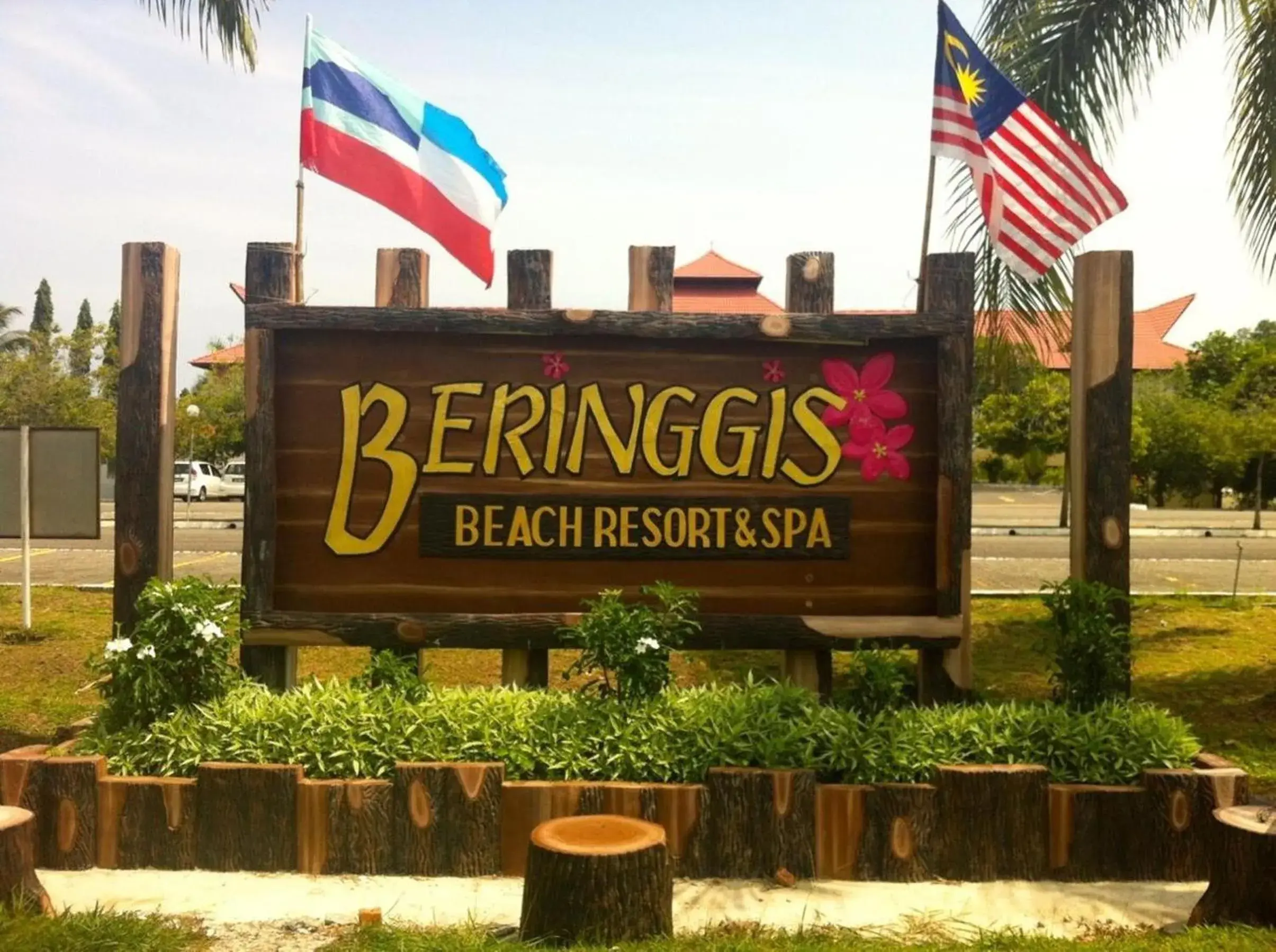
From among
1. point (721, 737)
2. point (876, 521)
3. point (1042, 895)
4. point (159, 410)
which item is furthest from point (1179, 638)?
point (159, 410)

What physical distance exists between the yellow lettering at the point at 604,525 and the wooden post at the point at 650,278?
106 centimetres

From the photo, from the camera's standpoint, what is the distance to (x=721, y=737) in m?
4.52

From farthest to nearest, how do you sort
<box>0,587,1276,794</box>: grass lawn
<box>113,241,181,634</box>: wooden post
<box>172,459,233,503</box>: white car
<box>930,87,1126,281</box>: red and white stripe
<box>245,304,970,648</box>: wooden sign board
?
<box>172,459,233,503</box>: white car
<box>0,587,1276,794</box>: grass lawn
<box>930,87,1126,281</box>: red and white stripe
<box>245,304,970,648</box>: wooden sign board
<box>113,241,181,634</box>: wooden post

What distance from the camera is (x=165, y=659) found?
4.75 meters

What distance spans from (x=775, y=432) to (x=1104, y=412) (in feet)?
5.42

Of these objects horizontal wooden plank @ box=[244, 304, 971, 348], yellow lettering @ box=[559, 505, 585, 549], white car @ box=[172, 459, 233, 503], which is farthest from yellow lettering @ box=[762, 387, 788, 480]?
white car @ box=[172, 459, 233, 503]

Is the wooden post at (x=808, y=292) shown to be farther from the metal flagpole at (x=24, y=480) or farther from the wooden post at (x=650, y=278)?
the metal flagpole at (x=24, y=480)

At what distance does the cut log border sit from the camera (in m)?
4.34

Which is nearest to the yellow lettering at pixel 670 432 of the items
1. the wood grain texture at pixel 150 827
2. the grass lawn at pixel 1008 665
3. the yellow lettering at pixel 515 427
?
the yellow lettering at pixel 515 427

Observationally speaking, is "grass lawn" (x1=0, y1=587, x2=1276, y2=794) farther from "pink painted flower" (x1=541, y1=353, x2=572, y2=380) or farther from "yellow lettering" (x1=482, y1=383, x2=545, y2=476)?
"pink painted flower" (x1=541, y1=353, x2=572, y2=380)

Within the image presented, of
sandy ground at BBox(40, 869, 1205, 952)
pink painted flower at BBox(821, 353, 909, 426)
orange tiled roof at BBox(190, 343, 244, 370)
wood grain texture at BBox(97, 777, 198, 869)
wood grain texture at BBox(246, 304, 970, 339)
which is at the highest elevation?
orange tiled roof at BBox(190, 343, 244, 370)

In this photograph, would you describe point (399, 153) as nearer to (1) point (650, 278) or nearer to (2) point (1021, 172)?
(1) point (650, 278)

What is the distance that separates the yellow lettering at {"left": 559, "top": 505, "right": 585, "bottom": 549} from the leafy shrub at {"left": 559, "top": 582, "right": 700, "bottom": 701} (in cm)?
36

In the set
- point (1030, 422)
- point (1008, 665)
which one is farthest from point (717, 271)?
point (1008, 665)
